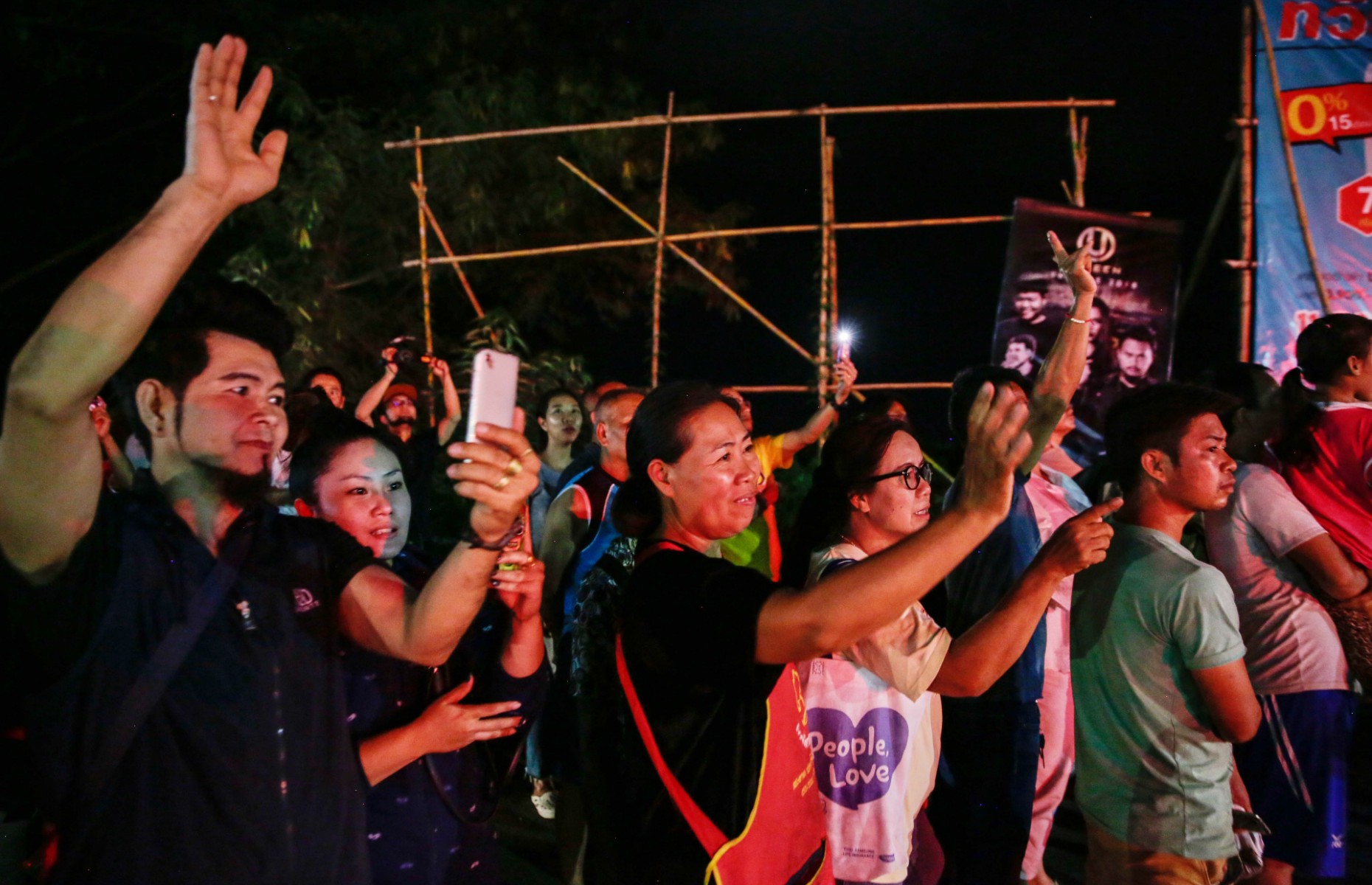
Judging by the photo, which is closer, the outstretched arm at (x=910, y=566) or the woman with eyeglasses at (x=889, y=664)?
the outstretched arm at (x=910, y=566)

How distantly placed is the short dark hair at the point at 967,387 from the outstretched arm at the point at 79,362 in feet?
9.24

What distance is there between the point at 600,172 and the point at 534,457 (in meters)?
11.7

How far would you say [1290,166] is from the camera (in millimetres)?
6574

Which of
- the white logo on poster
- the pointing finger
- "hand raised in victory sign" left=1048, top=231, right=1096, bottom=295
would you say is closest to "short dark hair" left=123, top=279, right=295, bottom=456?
the pointing finger

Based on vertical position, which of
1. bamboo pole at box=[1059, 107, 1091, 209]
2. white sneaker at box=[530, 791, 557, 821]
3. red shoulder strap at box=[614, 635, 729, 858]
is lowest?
white sneaker at box=[530, 791, 557, 821]

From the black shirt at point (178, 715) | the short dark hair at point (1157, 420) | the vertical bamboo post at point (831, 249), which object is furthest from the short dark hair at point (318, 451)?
the vertical bamboo post at point (831, 249)

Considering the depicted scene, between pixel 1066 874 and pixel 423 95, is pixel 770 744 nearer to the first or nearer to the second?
pixel 1066 874

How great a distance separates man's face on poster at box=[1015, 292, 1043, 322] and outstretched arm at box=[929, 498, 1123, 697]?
554 centimetres

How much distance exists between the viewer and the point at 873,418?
3.03 m

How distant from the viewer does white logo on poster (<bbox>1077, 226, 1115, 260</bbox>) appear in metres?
7.59

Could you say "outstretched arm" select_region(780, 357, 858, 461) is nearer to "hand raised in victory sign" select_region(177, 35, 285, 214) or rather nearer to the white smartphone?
"hand raised in victory sign" select_region(177, 35, 285, 214)

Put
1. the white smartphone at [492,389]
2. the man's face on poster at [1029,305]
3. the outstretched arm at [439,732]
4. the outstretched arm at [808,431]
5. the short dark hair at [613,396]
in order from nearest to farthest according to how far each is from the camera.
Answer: the white smartphone at [492,389]
the outstretched arm at [439,732]
the short dark hair at [613,396]
the outstretched arm at [808,431]
the man's face on poster at [1029,305]

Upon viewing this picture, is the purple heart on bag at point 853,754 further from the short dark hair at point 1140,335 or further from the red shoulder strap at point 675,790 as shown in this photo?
the short dark hair at point 1140,335

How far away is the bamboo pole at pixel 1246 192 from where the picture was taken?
6.83 metres
